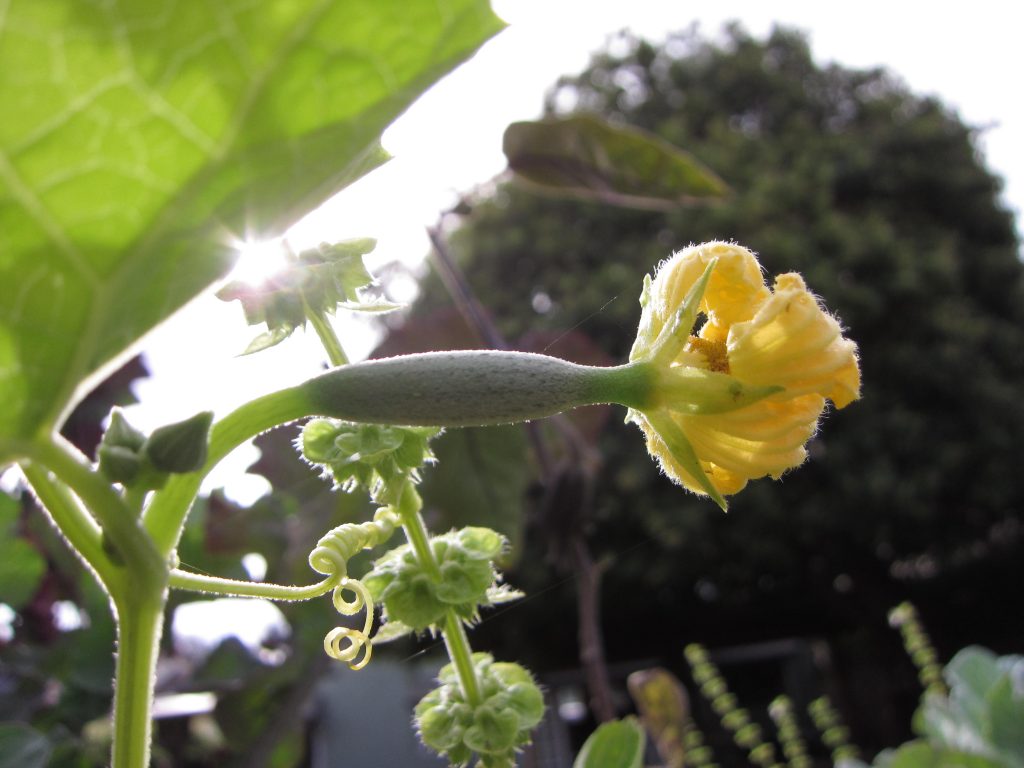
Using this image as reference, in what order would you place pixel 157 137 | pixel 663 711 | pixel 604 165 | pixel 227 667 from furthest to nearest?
pixel 663 711 < pixel 604 165 < pixel 227 667 < pixel 157 137

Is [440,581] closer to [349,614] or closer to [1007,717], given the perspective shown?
[349,614]

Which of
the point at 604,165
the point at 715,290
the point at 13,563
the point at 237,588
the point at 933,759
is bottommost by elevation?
the point at 933,759

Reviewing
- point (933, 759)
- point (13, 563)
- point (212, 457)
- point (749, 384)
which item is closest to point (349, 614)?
point (212, 457)

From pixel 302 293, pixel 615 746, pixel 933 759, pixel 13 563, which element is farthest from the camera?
pixel 933 759

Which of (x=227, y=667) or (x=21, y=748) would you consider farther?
(x=227, y=667)

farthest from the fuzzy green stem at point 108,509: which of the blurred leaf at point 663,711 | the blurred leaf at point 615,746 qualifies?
the blurred leaf at point 663,711

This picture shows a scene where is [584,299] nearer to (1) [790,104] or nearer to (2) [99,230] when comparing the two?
(1) [790,104]

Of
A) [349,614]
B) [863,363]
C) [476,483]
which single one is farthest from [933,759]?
[863,363]

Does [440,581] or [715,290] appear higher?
[715,290]
